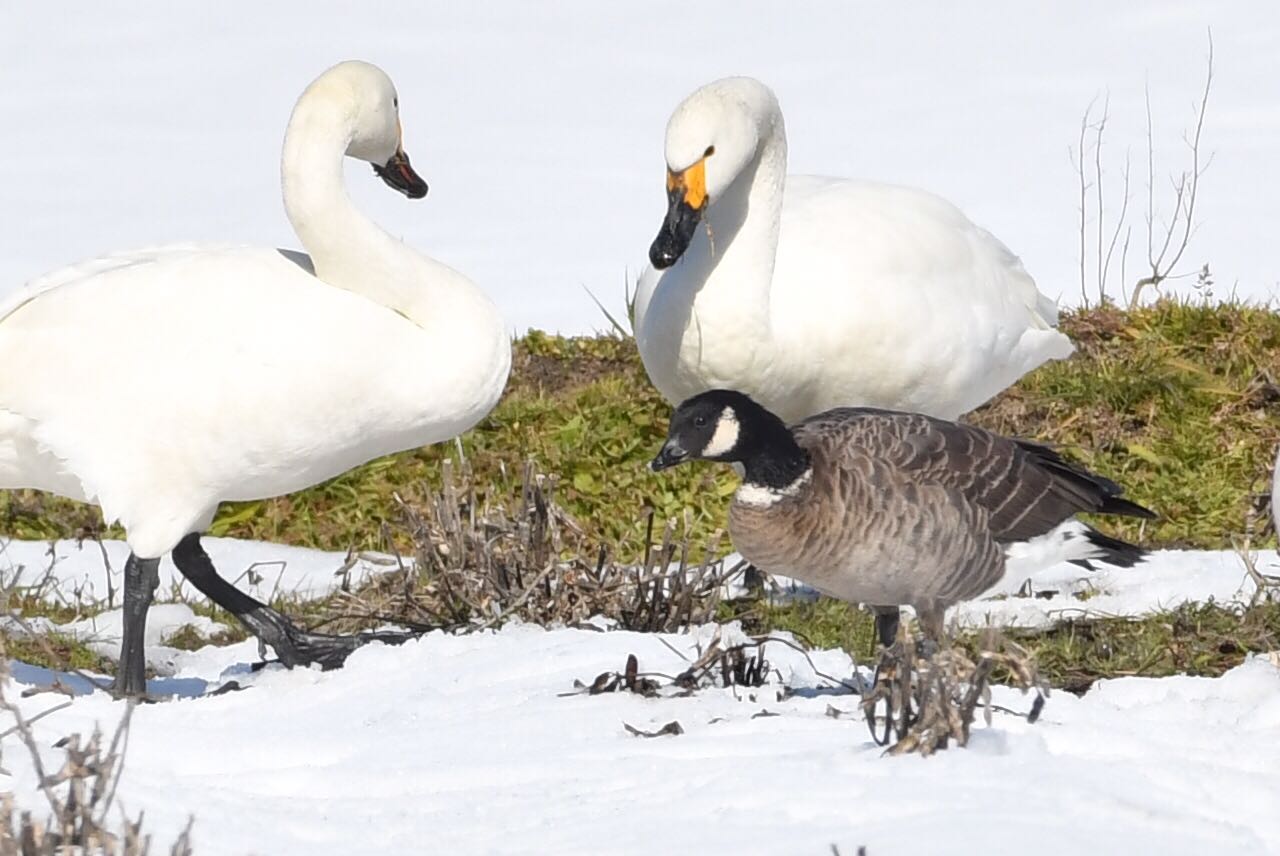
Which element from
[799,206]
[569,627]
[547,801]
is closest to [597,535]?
[799,206]

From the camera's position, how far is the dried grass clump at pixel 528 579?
21.6 ft

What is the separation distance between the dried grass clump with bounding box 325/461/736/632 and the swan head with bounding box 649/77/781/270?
123cm

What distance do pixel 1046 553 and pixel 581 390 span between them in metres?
4.48

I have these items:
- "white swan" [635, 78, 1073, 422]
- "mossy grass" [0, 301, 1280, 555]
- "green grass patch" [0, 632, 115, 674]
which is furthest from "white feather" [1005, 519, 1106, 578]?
"green grass patch" [0, 632, 115, 674]

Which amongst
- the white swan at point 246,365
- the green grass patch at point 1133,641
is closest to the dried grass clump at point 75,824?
the white swan at point 246,365

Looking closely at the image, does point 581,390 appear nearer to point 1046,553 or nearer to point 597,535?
point 597,535

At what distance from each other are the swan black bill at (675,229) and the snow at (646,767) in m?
1.91

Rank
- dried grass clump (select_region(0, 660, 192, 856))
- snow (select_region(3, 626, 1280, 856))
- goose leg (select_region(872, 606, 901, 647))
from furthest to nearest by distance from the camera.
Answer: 1. goose leg (select_region(872, 606, 901, 647))
2. snow (select_region(3, 626, 1280, 856))
3. dried grass clump (select_region(0, 660, 192, 856))

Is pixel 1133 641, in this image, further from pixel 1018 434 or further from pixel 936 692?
pixel 1018 434

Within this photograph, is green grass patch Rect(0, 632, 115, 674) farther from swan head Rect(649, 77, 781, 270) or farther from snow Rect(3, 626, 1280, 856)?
swan head Rect(649, 77, 781, 270)

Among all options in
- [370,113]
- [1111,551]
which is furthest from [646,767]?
[370,113]

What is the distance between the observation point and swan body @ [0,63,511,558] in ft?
20.1

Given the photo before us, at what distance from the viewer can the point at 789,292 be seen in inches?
313

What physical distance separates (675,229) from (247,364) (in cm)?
208
